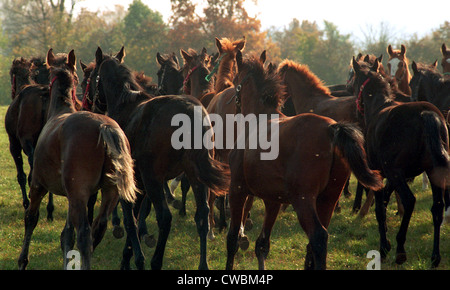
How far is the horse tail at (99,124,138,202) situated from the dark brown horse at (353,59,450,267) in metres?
3.58

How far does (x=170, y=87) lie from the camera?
34.2 feet

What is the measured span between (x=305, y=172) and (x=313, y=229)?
56 centimetres

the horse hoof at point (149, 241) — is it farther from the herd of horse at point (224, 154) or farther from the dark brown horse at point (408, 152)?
the dark brown horse at point (408, 152)

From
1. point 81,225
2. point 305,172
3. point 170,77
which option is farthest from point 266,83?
point 170,77

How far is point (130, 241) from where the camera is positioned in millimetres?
6336

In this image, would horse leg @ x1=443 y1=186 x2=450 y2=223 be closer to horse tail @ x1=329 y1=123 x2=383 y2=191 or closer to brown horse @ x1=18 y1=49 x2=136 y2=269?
horse tail @ x1=329 y1=123 x2=383 y2=191

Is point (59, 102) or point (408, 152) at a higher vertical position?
point (59, 102)

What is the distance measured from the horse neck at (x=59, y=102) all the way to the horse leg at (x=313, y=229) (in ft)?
11.4

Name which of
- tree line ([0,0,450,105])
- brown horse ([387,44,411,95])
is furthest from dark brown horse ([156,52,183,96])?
tree line ([0,0,450,105])

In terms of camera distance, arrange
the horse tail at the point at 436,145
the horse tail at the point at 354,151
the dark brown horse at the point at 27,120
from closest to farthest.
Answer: the horse tail at the point at 354,151 < the horse tail at the point at 436,145 < the dark brown horse at the point at 27,120

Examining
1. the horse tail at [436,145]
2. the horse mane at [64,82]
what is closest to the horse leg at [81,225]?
the horse mane at [64,82]

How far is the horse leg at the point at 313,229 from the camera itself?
477 centimetres

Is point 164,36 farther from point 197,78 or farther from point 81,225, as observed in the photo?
point 81,225

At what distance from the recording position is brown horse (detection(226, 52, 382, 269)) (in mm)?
4797
